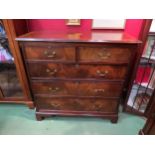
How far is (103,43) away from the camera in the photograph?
1006 mm

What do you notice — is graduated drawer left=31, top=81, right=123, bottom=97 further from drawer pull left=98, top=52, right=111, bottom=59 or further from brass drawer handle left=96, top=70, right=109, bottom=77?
drawer pull left=98, top=52, right=111, bottom=59

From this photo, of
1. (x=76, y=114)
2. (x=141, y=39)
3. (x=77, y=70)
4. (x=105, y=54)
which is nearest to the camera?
(x=105, y=54)

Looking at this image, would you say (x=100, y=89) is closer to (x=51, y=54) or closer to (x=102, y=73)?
(x=102, y=73)

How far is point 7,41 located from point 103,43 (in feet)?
3.12

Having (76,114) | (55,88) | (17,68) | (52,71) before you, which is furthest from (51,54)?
(76,114)

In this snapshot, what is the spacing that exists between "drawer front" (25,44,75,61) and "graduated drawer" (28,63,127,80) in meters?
0.07

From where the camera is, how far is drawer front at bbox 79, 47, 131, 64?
3.43 feet

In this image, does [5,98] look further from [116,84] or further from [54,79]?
[116,84]

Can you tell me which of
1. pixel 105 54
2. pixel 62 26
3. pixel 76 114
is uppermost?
pixel 62 26

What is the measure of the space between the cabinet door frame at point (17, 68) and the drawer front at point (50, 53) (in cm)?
27

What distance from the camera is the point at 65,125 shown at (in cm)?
155

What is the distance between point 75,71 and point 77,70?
0.02m

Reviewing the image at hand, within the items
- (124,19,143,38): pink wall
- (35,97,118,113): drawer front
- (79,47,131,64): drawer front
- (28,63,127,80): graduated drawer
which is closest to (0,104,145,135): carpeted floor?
(35,97,118,113): drawer front
